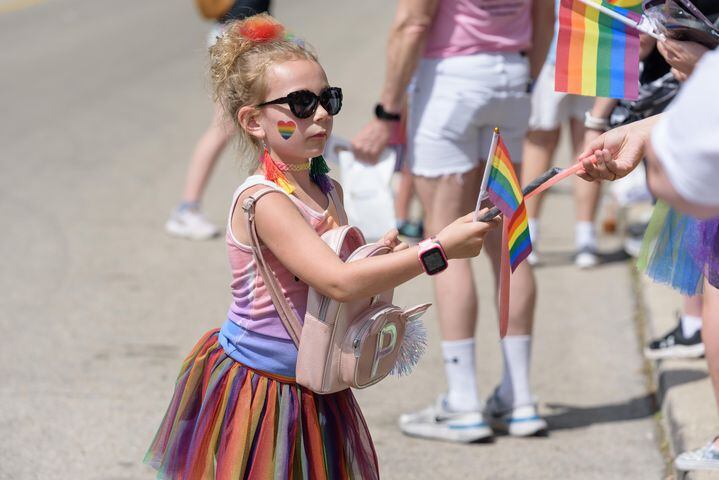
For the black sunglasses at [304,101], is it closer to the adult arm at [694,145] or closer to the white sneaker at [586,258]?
the adult arm at [694,145]

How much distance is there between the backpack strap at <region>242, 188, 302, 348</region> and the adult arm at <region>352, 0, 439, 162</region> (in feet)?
5.04

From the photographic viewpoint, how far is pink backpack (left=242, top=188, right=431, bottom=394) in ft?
8.61

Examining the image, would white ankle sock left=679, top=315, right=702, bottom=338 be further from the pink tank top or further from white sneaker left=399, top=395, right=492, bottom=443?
the pink tank top

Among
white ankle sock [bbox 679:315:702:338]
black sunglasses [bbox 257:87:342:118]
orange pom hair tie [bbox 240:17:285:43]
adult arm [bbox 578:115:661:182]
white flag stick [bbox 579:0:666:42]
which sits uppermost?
white flag stick [bbox 579:0:666:42]

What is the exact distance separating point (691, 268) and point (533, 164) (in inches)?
118

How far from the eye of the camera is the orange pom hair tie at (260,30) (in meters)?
2.75

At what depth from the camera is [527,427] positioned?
13.6ft

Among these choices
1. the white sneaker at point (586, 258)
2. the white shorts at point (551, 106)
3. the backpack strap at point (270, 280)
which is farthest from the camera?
the white sneaker at point (586, 258)

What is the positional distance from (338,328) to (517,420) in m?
1.72

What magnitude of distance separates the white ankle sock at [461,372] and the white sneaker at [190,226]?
9.44 ft

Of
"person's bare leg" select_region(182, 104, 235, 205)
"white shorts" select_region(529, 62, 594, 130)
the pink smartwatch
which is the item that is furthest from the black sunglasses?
"person's bare leg" select_region(182, 104, 235, 205)

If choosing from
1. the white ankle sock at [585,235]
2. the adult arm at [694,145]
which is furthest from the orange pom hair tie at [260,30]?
the white ankle sock at [585,235]

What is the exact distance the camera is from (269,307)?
2.74 meters

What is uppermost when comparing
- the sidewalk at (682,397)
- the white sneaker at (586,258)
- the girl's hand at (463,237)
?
the girl's hand at (463,237)
